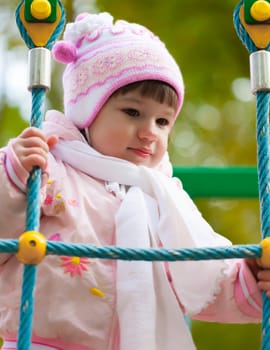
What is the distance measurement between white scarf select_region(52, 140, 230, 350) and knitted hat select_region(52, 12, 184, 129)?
0.09m

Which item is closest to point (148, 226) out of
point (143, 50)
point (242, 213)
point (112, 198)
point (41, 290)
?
point (112, 198)

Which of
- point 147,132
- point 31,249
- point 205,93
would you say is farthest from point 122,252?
point 205,93

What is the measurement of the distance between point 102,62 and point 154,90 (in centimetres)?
10

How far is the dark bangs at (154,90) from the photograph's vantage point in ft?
4.13

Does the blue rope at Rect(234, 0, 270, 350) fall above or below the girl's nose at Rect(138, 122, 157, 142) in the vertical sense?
below

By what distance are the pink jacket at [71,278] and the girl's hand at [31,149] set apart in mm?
14

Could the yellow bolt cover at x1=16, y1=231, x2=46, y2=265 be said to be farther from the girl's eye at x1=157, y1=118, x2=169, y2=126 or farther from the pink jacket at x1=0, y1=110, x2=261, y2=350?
the girl's eye at x1=157, y1=118, x2=169, y2=126

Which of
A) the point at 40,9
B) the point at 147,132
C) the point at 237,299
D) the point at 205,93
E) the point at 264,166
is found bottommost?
the point at 237,299

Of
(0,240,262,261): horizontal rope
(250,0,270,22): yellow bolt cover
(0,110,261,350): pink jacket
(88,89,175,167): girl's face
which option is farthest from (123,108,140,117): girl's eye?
(0,240,262,261): horizontal rope

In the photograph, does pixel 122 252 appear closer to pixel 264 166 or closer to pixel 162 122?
pixel 264 166

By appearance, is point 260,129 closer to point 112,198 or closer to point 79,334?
point 112,198

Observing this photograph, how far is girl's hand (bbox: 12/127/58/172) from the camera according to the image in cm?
103

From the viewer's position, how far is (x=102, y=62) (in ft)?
4.20

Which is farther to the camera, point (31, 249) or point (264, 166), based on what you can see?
point (264, 166)
